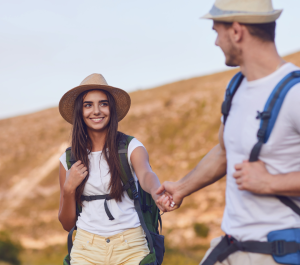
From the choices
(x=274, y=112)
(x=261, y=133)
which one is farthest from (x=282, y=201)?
(x=274, y=112)

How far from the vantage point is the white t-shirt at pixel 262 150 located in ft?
7.20

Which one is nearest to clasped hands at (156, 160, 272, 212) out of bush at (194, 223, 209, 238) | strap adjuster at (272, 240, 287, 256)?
strap adjuster at (272, 240, 287, 256)

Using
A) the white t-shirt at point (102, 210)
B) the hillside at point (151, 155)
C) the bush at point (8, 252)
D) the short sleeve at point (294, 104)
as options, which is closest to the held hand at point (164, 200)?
the white t-shirt at point (102, 210)

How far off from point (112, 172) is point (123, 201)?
304 millimetres

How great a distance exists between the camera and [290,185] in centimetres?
219

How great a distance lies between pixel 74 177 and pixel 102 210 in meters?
0.42

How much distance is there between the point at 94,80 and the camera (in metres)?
4.16

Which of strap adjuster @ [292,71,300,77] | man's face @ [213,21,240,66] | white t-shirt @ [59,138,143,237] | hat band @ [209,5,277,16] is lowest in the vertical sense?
white t-shirt @ [59,138,143,237]

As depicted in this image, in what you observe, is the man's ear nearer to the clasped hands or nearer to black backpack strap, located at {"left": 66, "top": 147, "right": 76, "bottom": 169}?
the clasped hands

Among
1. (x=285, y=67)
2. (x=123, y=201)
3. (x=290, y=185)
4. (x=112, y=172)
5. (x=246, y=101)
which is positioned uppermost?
(x=285, y=67)

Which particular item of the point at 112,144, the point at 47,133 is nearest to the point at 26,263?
the point at 47,133

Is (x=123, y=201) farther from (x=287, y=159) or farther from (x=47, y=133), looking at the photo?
(x=47, y=133)

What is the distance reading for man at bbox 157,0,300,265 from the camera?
2217 millimetres

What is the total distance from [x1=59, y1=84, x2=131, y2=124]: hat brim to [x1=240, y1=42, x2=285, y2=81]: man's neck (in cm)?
203
